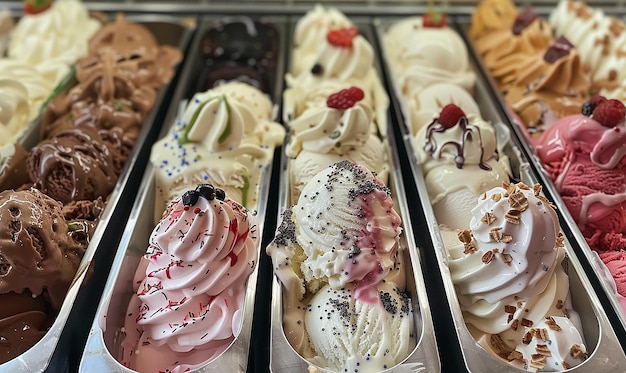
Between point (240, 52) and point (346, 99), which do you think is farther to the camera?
point (240, 52)

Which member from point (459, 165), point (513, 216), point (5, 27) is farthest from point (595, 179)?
point (5, 27)

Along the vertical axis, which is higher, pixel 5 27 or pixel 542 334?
pixel 5 27

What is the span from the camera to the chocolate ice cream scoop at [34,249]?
4.86 ft

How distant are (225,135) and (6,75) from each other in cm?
101

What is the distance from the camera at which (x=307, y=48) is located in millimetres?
2723

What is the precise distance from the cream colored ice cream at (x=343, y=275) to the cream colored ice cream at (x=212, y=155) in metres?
0.39

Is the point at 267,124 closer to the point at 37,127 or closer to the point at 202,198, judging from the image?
the point at 202,198

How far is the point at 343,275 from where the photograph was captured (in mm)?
1490

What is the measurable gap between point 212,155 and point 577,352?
1.22m

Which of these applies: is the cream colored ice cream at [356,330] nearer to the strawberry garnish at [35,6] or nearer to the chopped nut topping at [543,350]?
the chopped nut topping at [543,350]

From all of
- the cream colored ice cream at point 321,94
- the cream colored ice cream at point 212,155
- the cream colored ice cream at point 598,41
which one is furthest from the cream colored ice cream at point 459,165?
the cream colored ice cream at point 598,41

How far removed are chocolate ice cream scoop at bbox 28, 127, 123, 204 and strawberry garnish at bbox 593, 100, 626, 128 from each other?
5.08 ft

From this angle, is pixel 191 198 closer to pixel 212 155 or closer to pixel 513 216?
pixel 212 155

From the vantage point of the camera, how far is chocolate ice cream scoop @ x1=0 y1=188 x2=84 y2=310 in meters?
1.48
